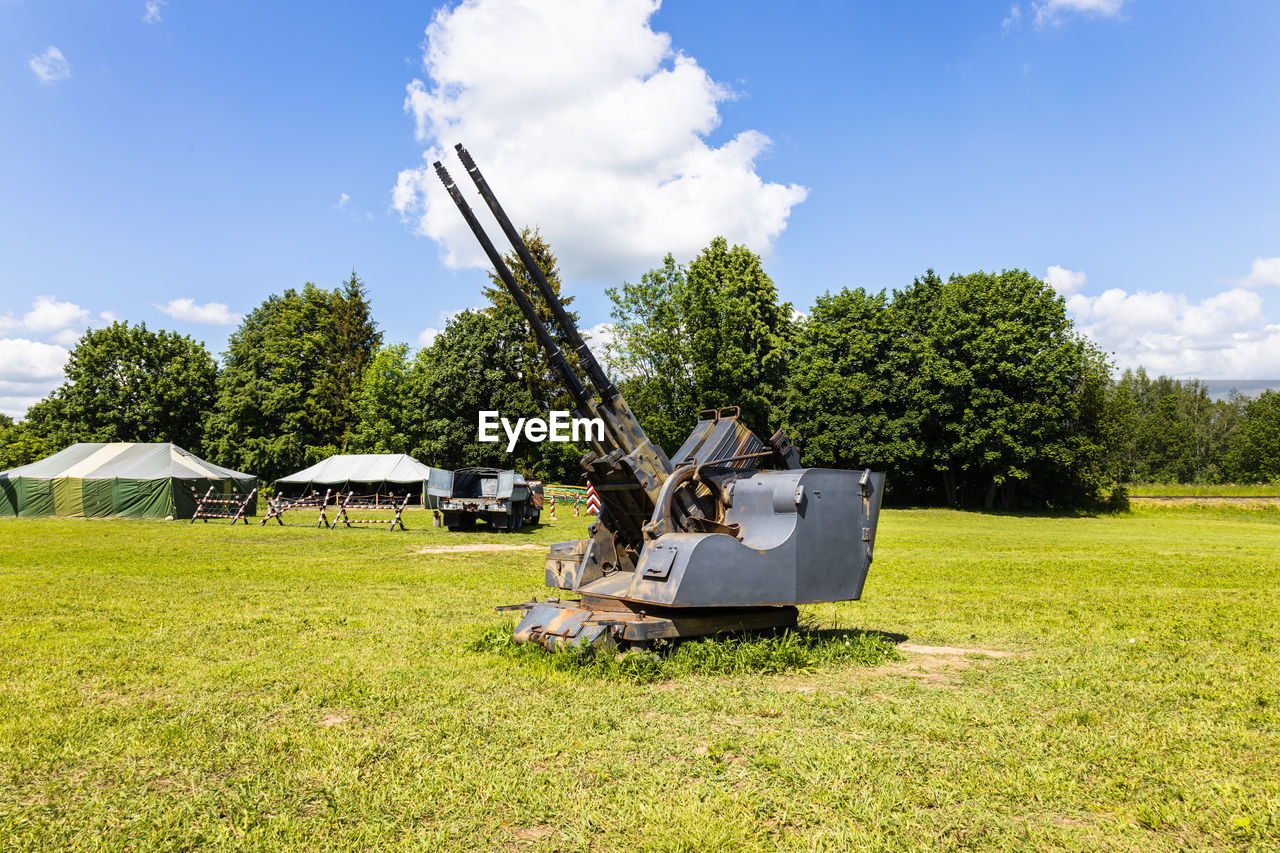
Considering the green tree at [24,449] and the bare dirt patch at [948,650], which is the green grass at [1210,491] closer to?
the bare dirt patch at [948,650]

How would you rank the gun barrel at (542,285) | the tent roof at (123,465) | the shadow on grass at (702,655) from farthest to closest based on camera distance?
the tent roof at (123,465) < the gun barrel at (542,285) < the shadow on grass at (702,655)

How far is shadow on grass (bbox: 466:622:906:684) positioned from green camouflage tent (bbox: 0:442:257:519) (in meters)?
28.4

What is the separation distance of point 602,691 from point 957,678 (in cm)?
320

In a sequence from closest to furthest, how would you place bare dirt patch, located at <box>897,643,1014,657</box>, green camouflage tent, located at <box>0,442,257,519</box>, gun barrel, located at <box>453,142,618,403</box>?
gun barrel, located at <box>453,142,618,403</box>
bare dirt patch, located at <box>897,643,1014,657</box>
green camouflage tent, located at <box>0,442,257,519</box>

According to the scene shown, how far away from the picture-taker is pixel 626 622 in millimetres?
7043

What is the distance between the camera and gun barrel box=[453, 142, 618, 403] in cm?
768

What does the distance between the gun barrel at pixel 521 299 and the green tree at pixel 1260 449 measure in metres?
80.6

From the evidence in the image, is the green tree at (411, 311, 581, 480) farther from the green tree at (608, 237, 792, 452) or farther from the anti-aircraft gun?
the anti-aircraft gun

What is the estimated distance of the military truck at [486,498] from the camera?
26.3m

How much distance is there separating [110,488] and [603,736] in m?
33.2

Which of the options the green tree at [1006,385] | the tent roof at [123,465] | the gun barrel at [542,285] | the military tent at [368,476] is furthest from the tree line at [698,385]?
the gun barrel at [542,285]

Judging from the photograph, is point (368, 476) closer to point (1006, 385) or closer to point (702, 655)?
point (1006, 385)

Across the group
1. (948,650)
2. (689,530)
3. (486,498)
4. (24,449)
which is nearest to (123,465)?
(486,498)

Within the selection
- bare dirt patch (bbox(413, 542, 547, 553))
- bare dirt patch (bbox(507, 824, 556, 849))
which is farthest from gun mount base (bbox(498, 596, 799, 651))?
bare dirt patch (bbox(413, 542, 547, 553))
